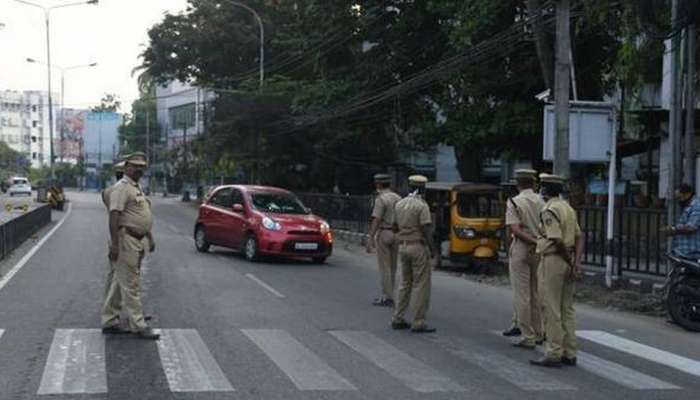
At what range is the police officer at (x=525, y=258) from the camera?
29.9ft

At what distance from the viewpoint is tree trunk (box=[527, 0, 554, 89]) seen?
19.4 meters

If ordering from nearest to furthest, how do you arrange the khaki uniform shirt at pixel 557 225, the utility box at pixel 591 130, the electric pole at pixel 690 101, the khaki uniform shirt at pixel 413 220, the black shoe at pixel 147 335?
the khaki uniform shirt at pixel 557 225 < the black shoe at pixel 147 335 < the khaki uniform shirt at pixel 413 220 < the electric pole at pixel 690 101 < the utility box at pixel 591 130

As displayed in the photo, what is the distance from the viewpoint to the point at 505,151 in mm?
27453

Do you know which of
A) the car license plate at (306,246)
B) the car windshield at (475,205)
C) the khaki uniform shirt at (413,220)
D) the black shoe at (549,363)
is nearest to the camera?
the black shoe at (549,363)

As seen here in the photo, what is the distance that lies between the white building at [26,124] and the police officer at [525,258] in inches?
5605

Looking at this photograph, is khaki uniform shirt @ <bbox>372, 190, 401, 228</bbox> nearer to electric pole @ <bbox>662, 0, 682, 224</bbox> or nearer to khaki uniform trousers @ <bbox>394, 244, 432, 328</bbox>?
khaki uniform trousers @ <bbox>394, 244, 432, 328</bbox>

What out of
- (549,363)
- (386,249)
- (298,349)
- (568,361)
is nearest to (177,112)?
(386,249)

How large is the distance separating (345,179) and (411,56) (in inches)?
501

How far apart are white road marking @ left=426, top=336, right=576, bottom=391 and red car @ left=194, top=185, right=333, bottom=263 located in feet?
27.4

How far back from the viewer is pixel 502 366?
318 inches

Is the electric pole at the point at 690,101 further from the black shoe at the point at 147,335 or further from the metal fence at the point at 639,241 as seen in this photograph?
the black shoe at the point at 147,335

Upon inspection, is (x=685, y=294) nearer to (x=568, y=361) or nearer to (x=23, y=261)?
(x=568, y=361)

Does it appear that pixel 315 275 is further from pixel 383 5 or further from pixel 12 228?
pixel 383 5

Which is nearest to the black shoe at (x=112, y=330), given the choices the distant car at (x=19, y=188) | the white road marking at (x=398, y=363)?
the white road marking at (x=398, y=363)
